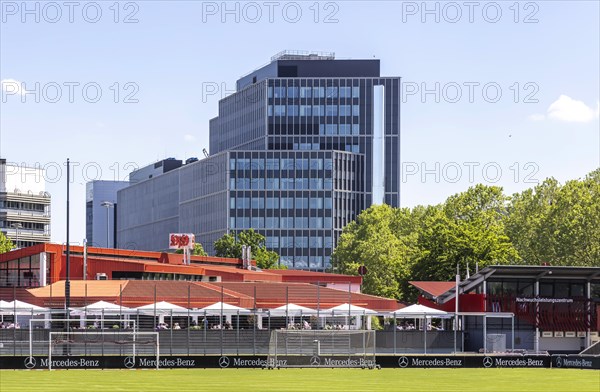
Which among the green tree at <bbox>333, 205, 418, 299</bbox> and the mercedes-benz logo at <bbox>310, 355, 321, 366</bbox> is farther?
the green tree at <bbox>333, 205, 418, 299</bbox>

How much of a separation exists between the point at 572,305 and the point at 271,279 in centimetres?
4960

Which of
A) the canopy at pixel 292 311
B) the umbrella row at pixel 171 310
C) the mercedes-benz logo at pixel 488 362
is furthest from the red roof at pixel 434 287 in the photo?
the mercedes-benz logo at pixel 488 362

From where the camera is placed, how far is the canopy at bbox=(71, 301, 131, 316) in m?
82.2

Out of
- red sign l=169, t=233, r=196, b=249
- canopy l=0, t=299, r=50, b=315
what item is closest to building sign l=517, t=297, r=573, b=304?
canopy l=0, t=299, r=50, b=315

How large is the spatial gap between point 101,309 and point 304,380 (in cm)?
2830

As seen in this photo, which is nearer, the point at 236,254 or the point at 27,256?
the point at 27,256

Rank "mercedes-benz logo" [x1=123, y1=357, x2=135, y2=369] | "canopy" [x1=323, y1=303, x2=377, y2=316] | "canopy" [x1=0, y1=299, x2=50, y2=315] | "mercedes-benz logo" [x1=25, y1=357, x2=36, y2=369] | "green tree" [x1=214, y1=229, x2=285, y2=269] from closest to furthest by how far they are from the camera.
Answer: "mercedes-benz logo" [x1=25, y1=357, x2=36, y2=369], "mercedes-benz logo" [x1=123, y1=357, x2=135, y2=369], "canopy" [x1=0, y1=299, x2=50, y2=315], "canopy" [x1=323, y1=303, x2=377, y2=316], "green tree" [x1=214, y1=229, x2=285, y2=269]

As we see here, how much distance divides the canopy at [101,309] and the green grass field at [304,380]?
1445 cm

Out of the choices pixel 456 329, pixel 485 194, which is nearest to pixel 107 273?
pixel 456 329

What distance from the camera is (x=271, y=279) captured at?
139 m

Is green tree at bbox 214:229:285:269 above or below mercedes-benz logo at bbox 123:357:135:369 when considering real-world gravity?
above

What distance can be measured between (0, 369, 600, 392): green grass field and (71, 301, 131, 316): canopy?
14450mm

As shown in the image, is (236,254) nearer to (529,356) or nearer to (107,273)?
(107,273)

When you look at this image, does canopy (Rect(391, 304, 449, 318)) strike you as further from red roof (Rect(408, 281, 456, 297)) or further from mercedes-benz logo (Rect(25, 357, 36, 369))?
mercedes-benz logo (Rect(25, 357, 36, 369))
